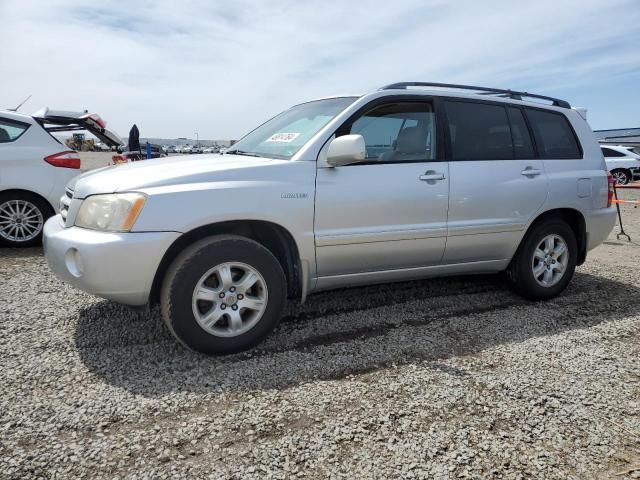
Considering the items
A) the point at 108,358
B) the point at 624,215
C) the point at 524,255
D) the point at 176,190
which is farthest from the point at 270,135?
the point at 624,215

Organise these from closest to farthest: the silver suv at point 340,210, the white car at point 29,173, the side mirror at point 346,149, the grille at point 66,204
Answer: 1. the silver suv at point 340,210
2. the side mirror at point 346,149
3. the grille at point 66,204
4. the white car at point 29,173

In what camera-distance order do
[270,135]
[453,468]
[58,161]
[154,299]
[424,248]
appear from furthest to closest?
[58,161]
[270,135]
[424,248]
[154,299]
[453,468]

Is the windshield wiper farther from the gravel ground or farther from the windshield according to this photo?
the gravel ground

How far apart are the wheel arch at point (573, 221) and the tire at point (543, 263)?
0.12 feet

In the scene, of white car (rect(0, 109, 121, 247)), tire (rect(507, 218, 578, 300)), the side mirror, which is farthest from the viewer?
white car (rect(0, 109, 121, 247))

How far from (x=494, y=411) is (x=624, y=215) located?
34.6ft

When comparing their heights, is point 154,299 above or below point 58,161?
below

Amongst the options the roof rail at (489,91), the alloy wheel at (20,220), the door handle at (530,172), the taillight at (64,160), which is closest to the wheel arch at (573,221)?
the door handle at (530,172)

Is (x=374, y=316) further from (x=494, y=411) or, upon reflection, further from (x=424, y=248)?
(x=494, y=411)

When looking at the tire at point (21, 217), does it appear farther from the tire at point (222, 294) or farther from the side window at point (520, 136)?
the side window at point (520, 136)

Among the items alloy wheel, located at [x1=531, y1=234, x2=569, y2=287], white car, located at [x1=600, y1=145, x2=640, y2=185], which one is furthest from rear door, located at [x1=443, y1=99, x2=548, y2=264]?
white car, located at [x1=600, y1=145, x2=640, y2=185]

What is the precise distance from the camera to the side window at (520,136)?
4.20 metres

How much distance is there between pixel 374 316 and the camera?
3842 millimetres

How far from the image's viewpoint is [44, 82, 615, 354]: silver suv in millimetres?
2871
